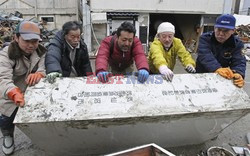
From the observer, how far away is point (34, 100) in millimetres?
1946

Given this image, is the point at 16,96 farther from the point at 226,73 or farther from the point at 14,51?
the point at 226,73

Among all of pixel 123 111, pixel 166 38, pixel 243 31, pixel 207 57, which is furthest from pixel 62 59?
pixel 243 31

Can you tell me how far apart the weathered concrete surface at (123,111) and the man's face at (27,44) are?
419 millimetres

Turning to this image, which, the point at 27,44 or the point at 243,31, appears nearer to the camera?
the point at 27,44

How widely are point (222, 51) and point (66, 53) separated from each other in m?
1.90

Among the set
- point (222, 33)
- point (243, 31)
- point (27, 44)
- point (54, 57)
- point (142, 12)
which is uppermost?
point (142, 12)

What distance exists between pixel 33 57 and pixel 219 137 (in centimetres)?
269

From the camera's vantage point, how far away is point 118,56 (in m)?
2.61

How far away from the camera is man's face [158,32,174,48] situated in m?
2.62

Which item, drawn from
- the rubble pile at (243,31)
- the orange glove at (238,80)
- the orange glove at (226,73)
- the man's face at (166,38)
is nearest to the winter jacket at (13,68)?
the man's face at (166,38)

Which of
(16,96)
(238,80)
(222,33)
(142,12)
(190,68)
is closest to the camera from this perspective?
(16,96)

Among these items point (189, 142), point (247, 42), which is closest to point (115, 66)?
point (189, 142)

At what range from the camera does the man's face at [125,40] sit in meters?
2.28

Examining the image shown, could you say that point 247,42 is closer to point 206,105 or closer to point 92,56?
point 92,56
